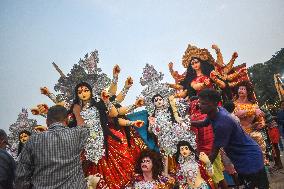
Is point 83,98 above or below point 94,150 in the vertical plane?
above

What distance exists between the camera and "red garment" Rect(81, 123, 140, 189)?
491cm

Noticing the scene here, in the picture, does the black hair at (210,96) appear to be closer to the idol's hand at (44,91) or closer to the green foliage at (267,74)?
the idol's hand at (44,91)

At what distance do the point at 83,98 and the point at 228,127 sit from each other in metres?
3.10

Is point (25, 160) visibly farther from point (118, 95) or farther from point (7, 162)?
point (118, 95)

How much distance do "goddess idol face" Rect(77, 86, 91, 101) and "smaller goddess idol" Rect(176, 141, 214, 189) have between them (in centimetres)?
180

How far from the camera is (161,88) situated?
6.12m

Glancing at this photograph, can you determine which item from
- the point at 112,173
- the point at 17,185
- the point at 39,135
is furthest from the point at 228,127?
the point at 112,173

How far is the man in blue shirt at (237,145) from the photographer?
3.00 m

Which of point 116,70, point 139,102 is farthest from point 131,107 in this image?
point 116,70

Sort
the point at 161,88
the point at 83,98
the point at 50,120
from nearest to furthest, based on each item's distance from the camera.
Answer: the point at 50,120
the point at 83,98
the point at 161,88

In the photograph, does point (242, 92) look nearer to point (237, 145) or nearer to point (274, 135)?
point (274, 135)

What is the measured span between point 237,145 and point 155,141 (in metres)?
3.21

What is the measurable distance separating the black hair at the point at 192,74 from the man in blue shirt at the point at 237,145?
3886 mm

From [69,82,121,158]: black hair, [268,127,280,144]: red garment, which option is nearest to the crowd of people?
[69,82,121,158]: black hair
